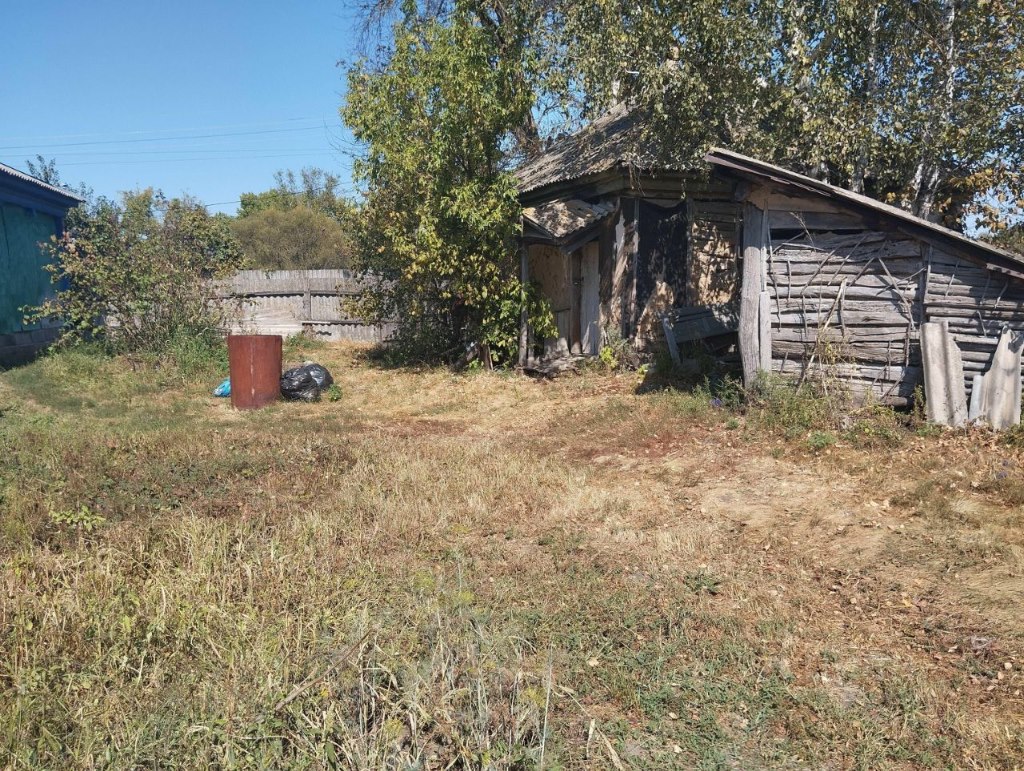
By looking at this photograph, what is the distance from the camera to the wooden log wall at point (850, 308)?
8305mm

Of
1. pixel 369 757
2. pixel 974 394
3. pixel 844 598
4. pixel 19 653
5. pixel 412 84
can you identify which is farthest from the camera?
pixel 412 84

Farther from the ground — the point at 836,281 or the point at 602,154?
the point at 602,154

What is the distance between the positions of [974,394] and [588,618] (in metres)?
5.40

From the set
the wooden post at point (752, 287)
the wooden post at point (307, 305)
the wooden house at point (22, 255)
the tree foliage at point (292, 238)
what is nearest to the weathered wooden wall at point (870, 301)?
the wooden post at point (752, 287)

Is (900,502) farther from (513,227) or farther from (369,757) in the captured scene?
(513,227)

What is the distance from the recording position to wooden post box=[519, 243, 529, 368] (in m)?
13.6

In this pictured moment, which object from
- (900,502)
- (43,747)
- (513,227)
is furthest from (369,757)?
(513,227)

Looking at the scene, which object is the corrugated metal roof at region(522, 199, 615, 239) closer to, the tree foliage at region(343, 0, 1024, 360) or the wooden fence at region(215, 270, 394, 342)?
the tree foliage at region(343, 0, 1024, 360)

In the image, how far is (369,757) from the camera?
9.50 feet

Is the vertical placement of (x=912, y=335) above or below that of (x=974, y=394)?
above

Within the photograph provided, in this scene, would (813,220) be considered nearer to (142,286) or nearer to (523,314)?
(523,314)

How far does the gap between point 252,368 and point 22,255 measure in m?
7.88

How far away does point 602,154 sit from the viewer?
44.8 ft

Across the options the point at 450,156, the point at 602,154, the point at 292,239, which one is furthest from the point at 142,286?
the point at 292,239
